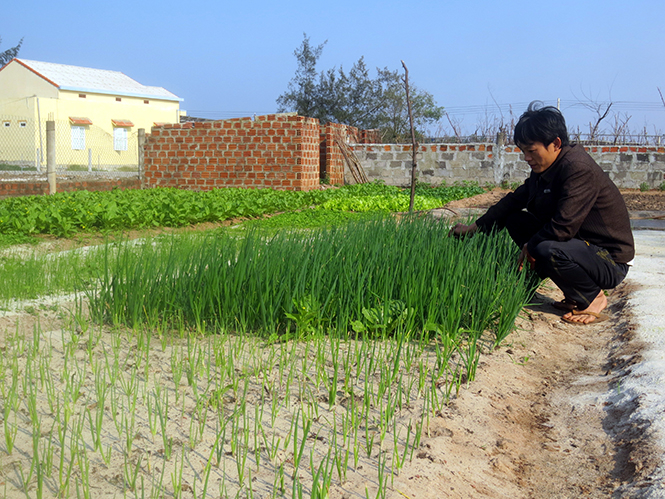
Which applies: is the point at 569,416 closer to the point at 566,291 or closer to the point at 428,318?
the point at 428,318

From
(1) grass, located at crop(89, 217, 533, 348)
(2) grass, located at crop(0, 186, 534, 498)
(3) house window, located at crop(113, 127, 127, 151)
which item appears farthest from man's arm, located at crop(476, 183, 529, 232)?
(3) house window, located at crop(113, 127, 127, 151)

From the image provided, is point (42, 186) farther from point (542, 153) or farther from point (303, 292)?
point (542, 153)

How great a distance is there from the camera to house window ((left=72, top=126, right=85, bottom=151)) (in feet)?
91.0

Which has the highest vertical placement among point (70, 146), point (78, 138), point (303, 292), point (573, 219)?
point (78, 138)

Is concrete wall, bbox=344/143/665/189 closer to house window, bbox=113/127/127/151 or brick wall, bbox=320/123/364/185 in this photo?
brick wall, bbox=320/123/364/185

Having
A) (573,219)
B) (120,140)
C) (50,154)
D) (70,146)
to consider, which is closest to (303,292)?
(573,219)

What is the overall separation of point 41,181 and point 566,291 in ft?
34.0

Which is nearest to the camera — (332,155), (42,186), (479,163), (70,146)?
(42,186)

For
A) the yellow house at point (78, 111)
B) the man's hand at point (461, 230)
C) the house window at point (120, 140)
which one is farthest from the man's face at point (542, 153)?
the house window at point (120, 140)

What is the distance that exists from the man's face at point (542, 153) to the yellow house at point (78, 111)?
23671 millimetres

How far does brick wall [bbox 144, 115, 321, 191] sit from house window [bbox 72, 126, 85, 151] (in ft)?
53.4

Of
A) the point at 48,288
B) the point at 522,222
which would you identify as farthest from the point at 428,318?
the point at 48,288

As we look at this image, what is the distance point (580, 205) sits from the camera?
3.48 metres

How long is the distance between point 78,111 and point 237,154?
64.4 feet
